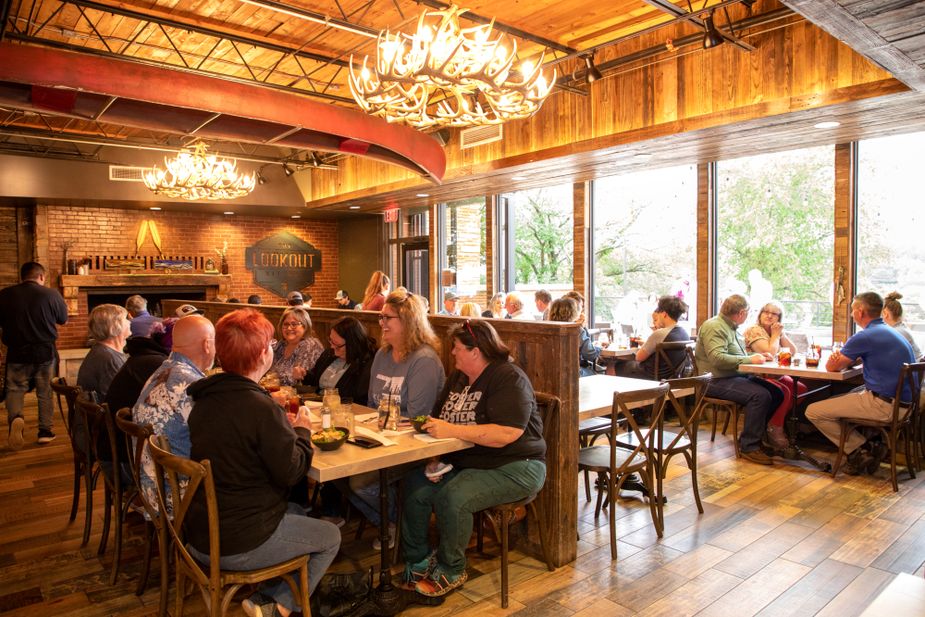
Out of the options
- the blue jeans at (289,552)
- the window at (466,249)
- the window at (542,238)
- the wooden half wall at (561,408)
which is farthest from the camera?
the window at (466,249)

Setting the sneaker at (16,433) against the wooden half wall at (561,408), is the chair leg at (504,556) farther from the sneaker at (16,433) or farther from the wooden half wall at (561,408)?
the sneaker at (16,433)

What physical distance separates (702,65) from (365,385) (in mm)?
3927

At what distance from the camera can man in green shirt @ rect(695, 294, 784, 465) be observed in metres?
5.34

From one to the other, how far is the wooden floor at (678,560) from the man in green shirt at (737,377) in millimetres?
623

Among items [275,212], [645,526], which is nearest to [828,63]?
[645,526]

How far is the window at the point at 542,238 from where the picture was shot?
890cm

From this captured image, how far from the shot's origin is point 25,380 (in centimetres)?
619

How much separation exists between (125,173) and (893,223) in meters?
9.85

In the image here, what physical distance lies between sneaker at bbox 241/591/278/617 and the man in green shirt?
4093mm

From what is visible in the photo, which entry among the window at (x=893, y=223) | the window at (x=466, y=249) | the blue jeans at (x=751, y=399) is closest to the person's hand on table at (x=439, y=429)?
the blue jeans at (x=751, y=399)

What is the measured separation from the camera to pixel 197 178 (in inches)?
296

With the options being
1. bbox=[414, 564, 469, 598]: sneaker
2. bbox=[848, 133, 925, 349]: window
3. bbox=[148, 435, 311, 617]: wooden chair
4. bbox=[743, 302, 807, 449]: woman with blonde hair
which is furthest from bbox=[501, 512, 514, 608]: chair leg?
bbox=[848, 133, 925, 349]: window

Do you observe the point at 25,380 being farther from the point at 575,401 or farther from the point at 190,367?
the point at 575,401

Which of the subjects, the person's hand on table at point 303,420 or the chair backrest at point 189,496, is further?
the person's hand on table at point 303,420
